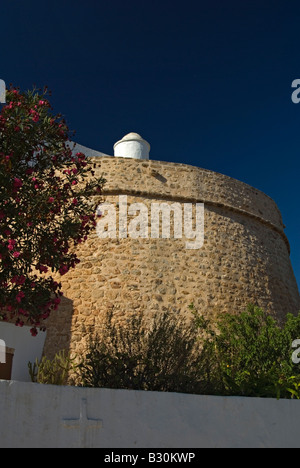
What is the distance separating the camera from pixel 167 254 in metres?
9.33

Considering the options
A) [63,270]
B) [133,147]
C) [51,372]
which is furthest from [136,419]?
[133,147]

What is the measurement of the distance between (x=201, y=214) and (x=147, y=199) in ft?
4.29

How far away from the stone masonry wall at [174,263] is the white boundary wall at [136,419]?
4.41 m

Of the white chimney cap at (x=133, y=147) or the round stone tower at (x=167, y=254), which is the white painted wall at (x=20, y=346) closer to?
the round stone tower at (x=167, y=254)

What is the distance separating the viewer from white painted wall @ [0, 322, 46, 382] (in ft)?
24.5

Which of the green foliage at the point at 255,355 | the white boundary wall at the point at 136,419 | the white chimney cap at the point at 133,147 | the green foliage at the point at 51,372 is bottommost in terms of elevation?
the white boundary wall at the point at 136,419

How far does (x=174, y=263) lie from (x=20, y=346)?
346 cm

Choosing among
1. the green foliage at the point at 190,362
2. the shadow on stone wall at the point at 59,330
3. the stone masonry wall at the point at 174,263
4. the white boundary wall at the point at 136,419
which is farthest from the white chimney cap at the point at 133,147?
the white boundary wall at the point at 136,419

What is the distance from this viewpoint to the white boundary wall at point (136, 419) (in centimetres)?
353

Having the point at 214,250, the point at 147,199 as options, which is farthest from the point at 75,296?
the point at 214,250

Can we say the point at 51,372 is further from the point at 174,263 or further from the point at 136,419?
the point at 174,263

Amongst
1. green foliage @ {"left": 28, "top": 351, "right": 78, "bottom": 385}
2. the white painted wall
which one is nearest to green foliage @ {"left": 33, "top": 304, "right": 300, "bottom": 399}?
green foliage @ {"left": 28, "top": 351, "right": 78, "bottom": 385}
